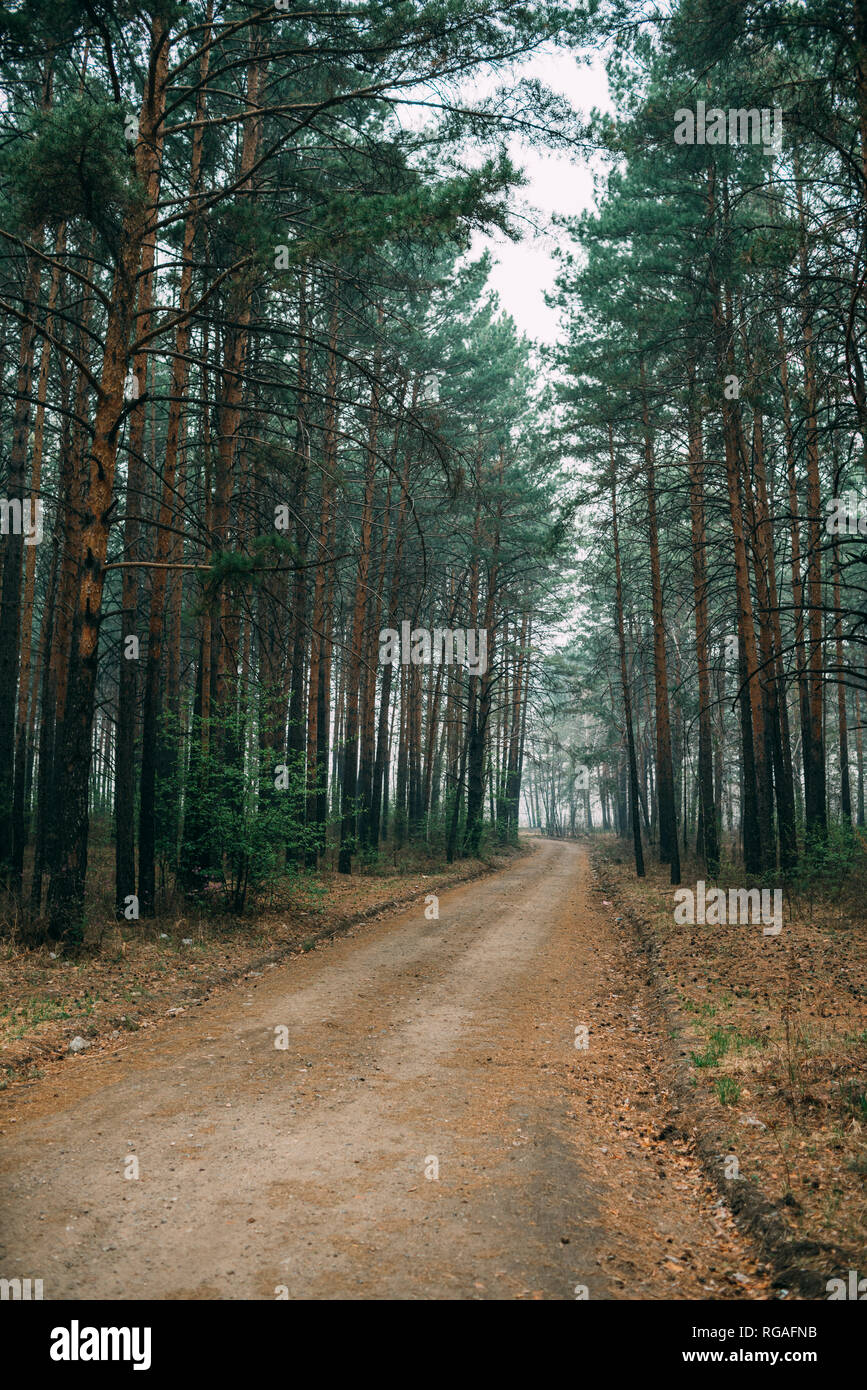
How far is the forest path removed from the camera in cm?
362

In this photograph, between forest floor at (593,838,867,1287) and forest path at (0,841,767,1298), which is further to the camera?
forest floor at (593,838,867,1287)

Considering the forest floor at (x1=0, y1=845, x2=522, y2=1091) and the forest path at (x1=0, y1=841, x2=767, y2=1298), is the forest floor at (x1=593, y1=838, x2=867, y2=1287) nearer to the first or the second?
the forest path at (x1=0, y1=841, x2=767, y2=1298)

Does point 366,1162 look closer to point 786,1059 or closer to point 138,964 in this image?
point 786,1059

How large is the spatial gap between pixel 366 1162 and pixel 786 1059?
3482 millimetres

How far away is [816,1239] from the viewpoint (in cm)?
385

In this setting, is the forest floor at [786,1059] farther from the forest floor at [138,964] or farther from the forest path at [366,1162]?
the forest floor at [138,964]

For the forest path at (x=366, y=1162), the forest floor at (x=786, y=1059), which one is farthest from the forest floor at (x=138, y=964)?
the forest floor at (x=786, y=1059)

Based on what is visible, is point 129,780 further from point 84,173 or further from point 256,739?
point 84,173

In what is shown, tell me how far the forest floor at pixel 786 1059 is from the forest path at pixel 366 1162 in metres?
0.35

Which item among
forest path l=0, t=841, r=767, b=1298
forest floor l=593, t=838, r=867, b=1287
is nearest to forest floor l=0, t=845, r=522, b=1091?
forest path l=0, t=841, r=767, b=1298

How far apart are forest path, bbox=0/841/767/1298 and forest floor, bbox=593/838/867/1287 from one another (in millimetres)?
347

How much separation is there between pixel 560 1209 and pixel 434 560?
79.5 ft

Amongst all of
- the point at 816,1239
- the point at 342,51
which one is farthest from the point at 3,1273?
the point at 342,51

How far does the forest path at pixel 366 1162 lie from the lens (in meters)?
3.62
